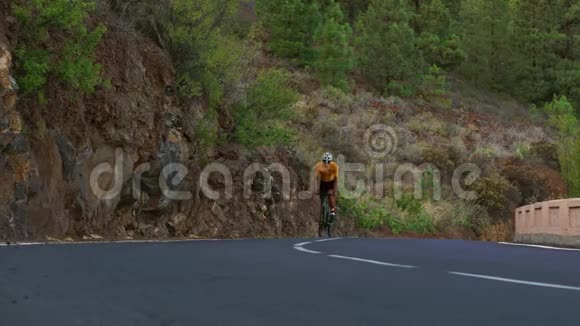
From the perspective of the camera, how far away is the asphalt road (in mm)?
5500

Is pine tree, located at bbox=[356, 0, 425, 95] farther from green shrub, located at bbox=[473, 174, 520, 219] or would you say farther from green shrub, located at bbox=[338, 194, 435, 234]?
green shrub, located at bbox=[338, 194, 435, 234]

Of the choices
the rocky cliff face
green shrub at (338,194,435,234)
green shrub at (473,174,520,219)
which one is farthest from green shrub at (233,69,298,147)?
green shrub at (473,174,520,219)

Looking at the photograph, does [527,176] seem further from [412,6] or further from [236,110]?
[412,6]

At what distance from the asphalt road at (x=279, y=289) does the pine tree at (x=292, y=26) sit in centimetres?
4806

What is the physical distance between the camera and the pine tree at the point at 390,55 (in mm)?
59031

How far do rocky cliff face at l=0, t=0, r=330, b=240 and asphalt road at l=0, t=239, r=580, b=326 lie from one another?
19.8 feet

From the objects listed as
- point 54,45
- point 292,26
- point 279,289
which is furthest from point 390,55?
point 279,289

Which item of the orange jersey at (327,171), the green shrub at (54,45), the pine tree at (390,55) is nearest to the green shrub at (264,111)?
the orange jersey at (327,171)

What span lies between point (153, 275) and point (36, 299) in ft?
6.50

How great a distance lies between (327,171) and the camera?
70.4 ft

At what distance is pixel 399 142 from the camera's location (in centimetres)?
4788

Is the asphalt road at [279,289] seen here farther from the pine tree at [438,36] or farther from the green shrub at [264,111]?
the pine tree at [438,36]

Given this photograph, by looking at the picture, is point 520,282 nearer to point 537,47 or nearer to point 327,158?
point 327,158

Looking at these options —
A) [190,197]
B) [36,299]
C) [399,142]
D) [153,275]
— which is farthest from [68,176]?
[399,142]
